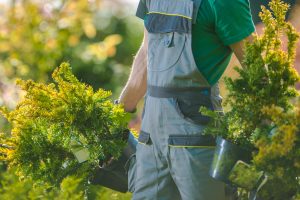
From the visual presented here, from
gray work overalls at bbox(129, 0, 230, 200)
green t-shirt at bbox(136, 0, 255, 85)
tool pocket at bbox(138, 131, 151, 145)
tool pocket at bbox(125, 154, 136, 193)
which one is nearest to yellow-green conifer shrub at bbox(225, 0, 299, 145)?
green t-shirt at bbox(136, 0, 255, 85)

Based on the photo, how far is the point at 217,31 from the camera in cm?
340

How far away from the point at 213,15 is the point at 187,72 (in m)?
0.25

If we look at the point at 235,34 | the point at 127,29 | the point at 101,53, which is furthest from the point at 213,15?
the point at 127,29

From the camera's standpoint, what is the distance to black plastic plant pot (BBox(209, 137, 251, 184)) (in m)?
3.12

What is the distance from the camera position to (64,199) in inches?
116

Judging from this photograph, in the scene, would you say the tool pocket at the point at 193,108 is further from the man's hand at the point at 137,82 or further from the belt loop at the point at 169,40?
the man's hand at the point at 137,82

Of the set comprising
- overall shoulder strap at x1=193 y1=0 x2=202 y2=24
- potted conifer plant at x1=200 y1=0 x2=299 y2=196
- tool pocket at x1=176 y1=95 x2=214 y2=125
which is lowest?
tool pocket at x1=176 y1=95 x2=214 y2=125

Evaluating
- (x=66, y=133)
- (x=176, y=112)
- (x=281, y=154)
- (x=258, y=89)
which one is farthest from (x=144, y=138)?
(x=281, y=154)

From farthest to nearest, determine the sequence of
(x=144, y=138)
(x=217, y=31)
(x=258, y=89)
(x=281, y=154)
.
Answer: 1. (x=144, y=138)
2. (x=217, y=31)
3. (x=258, y=89)
4. (x=281, y=154)

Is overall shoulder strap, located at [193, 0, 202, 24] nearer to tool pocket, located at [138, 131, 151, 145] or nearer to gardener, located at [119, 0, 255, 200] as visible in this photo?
gardener, located at [119, 0, 255, 200]

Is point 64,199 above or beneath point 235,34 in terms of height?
beneath

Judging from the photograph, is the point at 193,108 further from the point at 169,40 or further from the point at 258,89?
the point at 258,89

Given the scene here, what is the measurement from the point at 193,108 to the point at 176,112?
70 millimetres

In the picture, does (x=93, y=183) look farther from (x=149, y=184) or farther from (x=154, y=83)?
(x=154, y=83)
